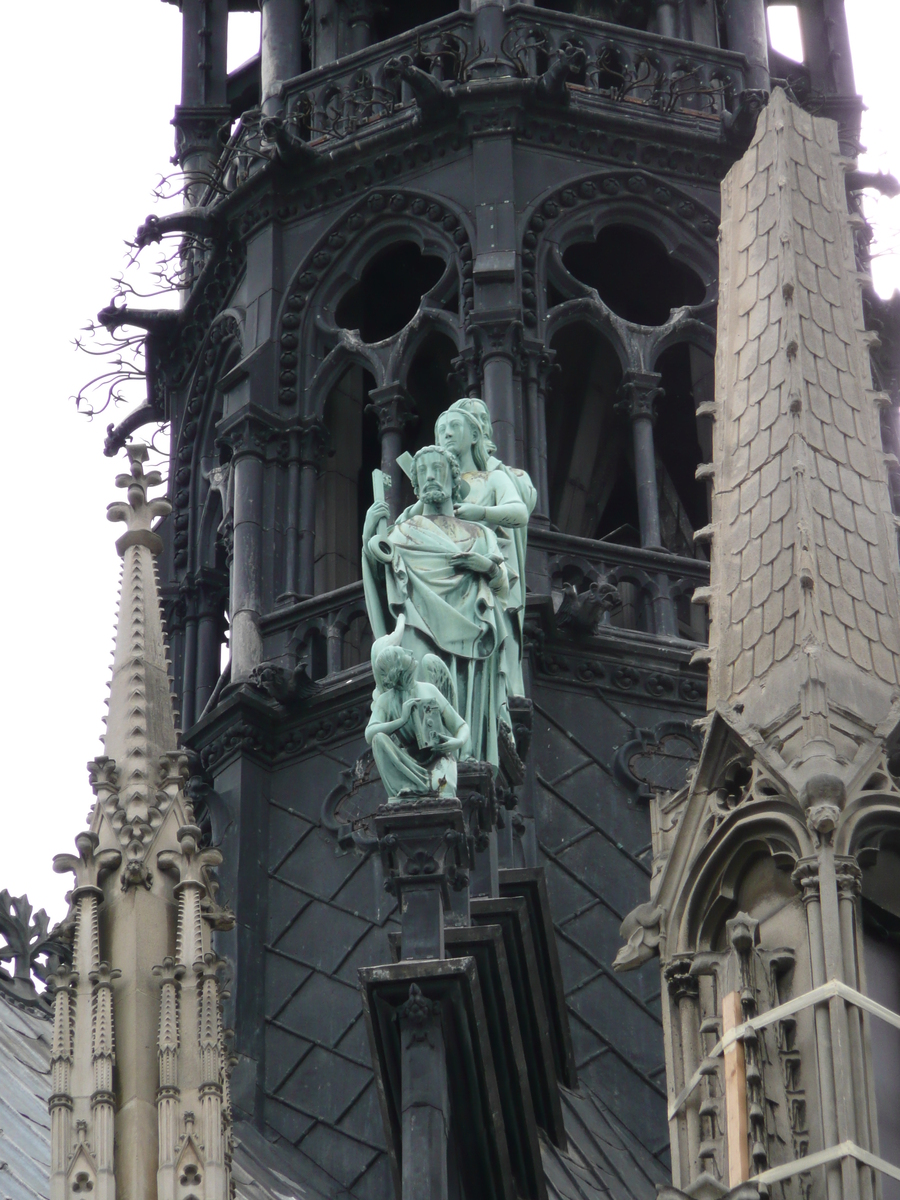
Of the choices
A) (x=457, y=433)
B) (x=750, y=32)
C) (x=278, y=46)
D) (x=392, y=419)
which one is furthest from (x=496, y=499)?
(x=750, y=32)

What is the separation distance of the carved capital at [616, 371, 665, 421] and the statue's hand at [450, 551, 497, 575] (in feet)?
21.2

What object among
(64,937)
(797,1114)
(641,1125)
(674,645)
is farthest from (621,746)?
(797,1114)

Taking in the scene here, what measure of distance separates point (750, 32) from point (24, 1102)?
534 inches

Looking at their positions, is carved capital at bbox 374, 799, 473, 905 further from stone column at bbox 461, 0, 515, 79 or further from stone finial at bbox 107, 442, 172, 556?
stone column at bbox 461, 0, 515, 79

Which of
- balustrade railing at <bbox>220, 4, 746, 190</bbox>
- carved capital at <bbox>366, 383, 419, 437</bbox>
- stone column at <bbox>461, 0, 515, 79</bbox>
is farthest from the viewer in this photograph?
balustrade railing at <bbox>220, 4, 746, 190</bbox>

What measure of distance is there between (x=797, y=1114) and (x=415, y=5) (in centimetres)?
1986

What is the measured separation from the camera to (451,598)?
2962cm

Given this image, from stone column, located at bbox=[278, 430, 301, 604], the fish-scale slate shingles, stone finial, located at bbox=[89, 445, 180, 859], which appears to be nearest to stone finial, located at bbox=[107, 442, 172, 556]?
stone finial, located at bbox=[89, 445, 180, 859]

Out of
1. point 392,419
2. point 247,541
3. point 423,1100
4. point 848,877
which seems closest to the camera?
point 848,877

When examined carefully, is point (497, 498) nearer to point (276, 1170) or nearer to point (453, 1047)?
point (453, 1047)

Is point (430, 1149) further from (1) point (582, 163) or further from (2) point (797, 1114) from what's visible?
(1) point (582, 163)

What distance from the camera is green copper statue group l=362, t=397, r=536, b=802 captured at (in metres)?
28.1

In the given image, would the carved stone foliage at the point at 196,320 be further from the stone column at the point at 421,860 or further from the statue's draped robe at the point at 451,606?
the stone column at the point at 421,860

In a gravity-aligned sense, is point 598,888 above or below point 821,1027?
above
